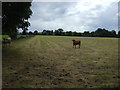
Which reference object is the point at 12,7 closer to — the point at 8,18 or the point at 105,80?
the point at 8,18

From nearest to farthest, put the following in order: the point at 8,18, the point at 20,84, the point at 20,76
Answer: the point at 20,84
the point at 20,76
the point at 8,18

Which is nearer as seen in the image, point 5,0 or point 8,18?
point 5,0

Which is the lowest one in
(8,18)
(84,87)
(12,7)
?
(84,87)

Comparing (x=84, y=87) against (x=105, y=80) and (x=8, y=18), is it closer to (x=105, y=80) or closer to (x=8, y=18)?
(x=105, y=80)

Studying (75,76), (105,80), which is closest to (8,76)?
(75,76)

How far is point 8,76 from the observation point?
5.01 metres

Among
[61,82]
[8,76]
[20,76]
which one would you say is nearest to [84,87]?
[61,82]

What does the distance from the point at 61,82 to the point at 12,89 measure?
154cm

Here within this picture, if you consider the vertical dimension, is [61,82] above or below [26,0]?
below

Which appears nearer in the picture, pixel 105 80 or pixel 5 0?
pixel 105 80

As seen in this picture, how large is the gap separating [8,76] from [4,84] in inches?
32.1

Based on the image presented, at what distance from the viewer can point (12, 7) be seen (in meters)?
11.6

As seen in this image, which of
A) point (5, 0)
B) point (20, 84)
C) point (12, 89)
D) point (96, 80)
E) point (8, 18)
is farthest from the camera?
point (8, 18)

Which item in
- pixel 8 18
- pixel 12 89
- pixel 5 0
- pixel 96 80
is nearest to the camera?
pixel 12 89
